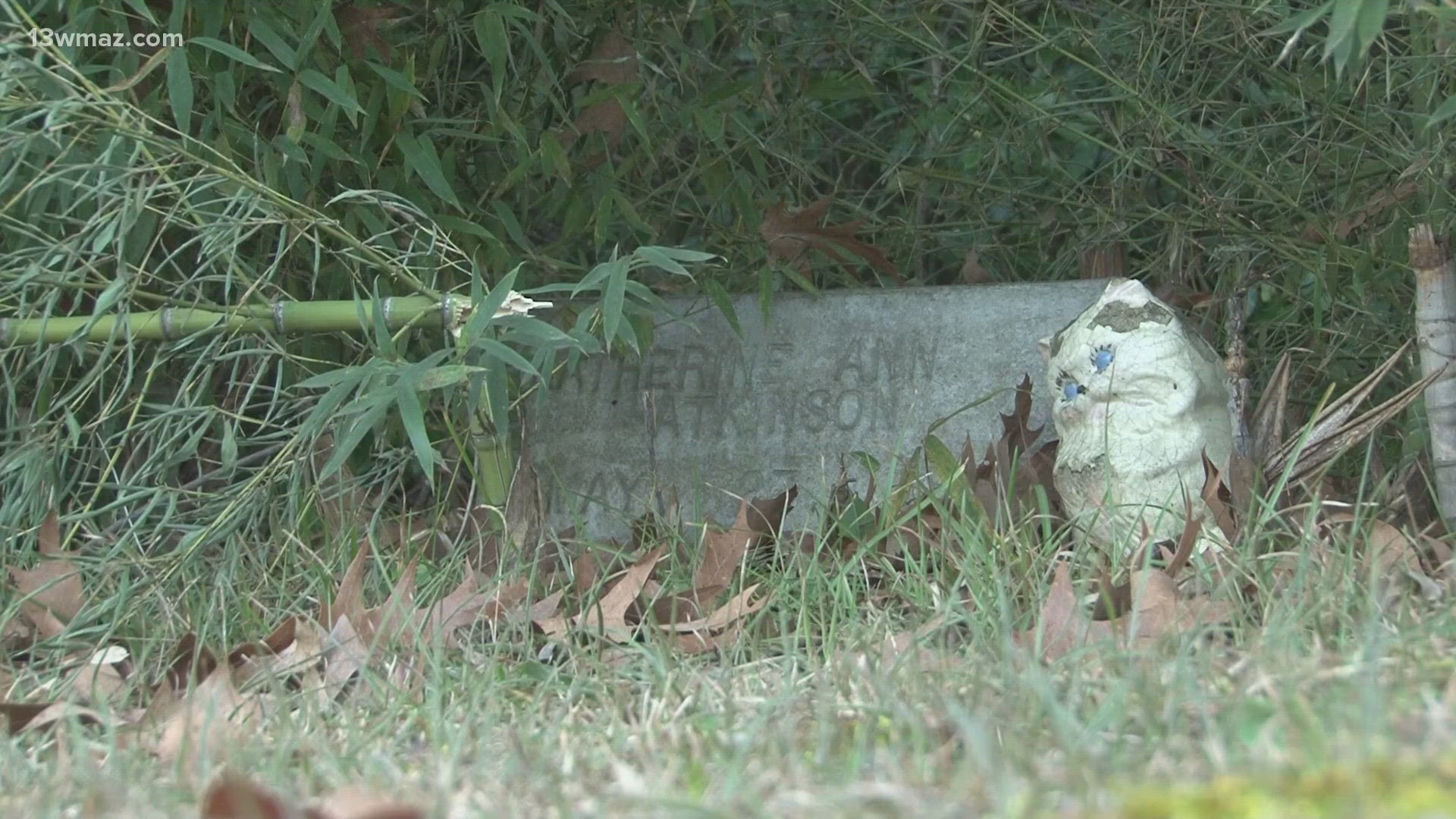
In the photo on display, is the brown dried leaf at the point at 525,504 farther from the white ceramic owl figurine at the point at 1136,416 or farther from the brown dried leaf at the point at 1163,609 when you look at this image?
the brown dried leaf at the point at 1163,609

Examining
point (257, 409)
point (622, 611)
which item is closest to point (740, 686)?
point (622, 611)

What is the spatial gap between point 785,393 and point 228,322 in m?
0.80

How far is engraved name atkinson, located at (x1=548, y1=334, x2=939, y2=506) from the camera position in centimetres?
228

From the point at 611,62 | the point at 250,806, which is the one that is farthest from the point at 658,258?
the point at 250,806

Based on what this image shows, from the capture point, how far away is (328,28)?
1908 mm

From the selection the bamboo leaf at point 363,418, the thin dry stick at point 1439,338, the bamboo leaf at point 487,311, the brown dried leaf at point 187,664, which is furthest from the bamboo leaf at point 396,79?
the thin dry stick at point 1439,338

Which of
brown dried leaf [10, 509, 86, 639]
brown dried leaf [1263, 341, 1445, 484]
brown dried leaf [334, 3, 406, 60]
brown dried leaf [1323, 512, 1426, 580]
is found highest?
brown dried leaf [334, 3, 406, 60]

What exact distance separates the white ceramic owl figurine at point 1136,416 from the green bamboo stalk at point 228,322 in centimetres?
75

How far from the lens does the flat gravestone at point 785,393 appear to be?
2252 millimetres

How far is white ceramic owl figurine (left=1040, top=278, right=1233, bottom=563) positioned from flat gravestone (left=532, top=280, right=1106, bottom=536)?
1.13ft

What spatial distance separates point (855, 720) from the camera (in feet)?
3.83

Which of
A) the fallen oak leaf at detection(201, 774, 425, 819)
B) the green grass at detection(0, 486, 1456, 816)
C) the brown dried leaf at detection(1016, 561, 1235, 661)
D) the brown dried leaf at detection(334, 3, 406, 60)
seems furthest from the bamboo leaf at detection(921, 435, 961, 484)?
the fallen oak leaf at detection(201, 774, 425, 819)

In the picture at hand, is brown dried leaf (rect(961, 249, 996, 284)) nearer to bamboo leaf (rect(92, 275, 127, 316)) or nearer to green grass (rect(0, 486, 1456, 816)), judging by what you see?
green grass (rect(0, 486, 1456, 816))

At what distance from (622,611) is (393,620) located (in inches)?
9.2
